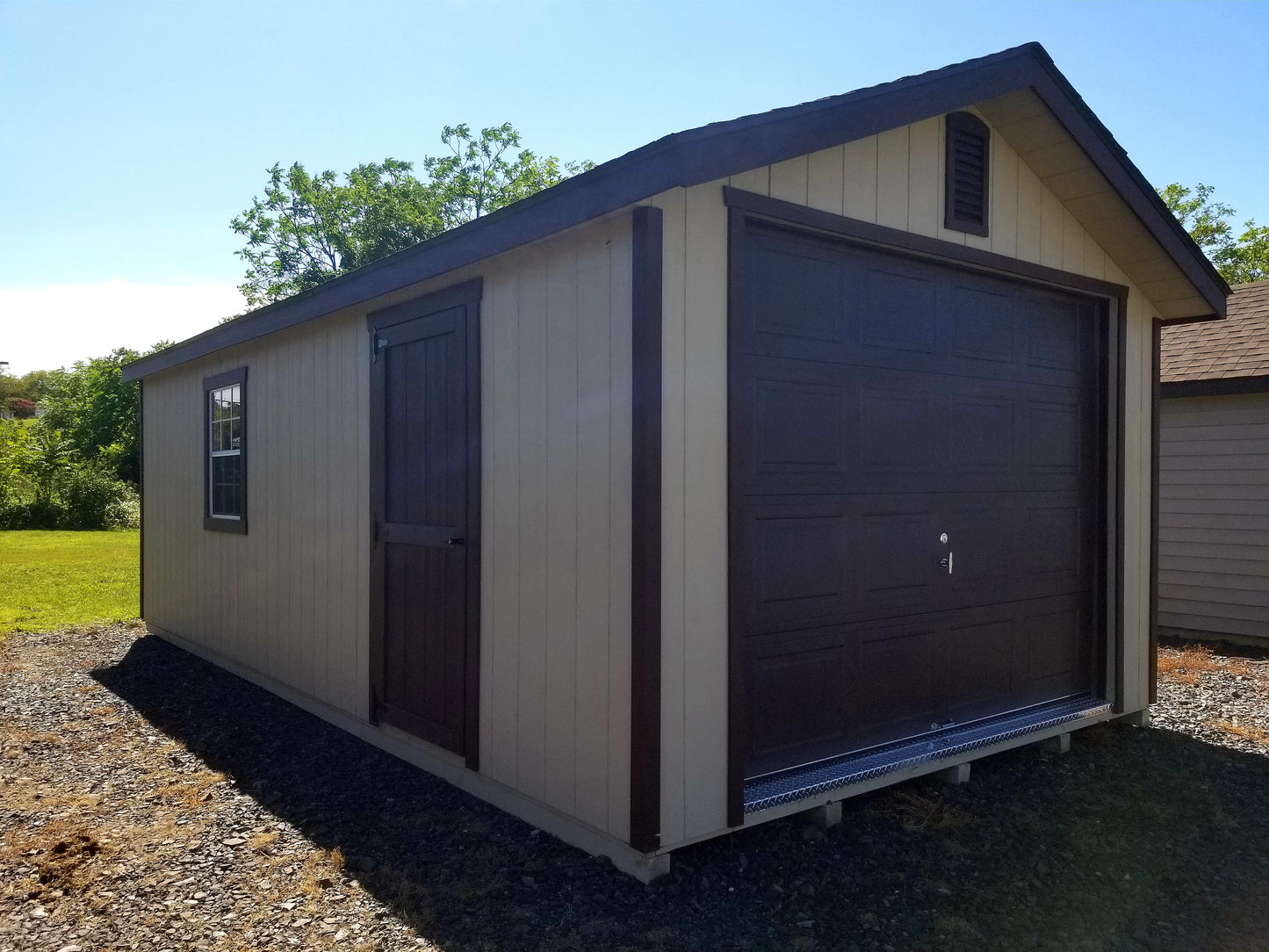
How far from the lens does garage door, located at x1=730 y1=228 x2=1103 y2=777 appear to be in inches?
151

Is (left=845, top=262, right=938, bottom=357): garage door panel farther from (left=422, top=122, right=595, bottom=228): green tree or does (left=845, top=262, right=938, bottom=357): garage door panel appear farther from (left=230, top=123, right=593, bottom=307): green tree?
(left=422, top=122, right=595, bottom=228): green tree

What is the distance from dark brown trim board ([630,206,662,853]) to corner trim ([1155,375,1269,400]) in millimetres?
6180

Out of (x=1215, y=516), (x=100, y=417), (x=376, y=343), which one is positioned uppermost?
(x=100, y=417)

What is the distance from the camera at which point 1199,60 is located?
6.81 metres

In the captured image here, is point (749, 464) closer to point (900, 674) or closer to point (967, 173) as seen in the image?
point (900, 674)

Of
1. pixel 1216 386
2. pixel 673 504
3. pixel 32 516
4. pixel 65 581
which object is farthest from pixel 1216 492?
pixel 32 516

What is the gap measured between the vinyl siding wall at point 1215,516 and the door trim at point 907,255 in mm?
3063

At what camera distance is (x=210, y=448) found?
7418 mm

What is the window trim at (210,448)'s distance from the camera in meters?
6.76

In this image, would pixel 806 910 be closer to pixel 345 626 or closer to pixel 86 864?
pixel 86 864

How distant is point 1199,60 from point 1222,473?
3.39m

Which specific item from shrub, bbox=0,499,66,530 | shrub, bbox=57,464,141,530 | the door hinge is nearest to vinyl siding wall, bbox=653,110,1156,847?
the door hinge

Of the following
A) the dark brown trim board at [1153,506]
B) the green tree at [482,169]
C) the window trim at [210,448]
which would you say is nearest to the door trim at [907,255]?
the dark brown trim board at [1153,506]

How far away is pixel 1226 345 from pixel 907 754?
21.3 ft
